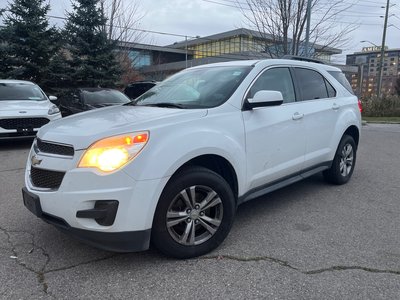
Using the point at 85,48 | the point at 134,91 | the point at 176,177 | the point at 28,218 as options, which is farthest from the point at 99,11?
the point at 176,177

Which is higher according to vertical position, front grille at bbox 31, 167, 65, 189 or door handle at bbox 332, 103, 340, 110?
door handle at bbox 332, 103, 340, 110

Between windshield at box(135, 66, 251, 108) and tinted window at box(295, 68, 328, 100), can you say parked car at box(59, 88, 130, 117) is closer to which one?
windshield at box(135, 66, 251, 108)

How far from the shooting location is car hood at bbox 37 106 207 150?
2.87m

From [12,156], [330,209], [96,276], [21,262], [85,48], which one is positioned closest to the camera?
[96,276]

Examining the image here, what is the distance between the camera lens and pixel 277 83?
4.26m

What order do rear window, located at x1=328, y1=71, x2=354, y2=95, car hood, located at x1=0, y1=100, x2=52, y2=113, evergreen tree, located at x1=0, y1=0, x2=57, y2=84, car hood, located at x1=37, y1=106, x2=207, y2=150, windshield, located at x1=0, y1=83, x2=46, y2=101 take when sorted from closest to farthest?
car hood, located at x1=37, y1=106, x2=207, y2=150, rear window, located at x1=328, y1=71, x2=354, y2=95, car hood, located at x1=0, y1=100, x2=52, y2=113, windshield, located at x1=0, y1=83, x2=46, y2=101, evergreen tree, located at x1=0, y1=0, x2=57, y2=84

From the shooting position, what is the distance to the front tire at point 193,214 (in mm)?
2971

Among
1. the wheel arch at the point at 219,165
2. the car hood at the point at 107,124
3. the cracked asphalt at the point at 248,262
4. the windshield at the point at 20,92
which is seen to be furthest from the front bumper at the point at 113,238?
the windshield at the point at 20,92

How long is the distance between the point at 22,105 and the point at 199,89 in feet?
20.4

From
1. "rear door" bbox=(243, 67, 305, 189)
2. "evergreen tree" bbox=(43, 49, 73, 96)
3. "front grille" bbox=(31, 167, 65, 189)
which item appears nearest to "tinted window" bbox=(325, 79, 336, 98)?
"rear door" bbox=(243, 67, 305, 189)

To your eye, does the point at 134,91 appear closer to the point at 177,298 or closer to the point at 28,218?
the point at 28,218

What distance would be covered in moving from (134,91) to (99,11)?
5.36 metres

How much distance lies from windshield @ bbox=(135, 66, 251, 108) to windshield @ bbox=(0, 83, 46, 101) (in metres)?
6.09

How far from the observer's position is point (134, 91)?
15.3m
